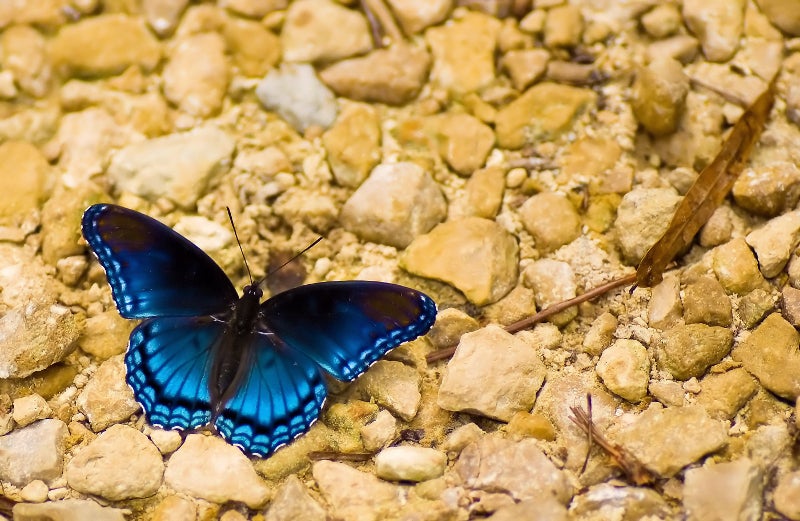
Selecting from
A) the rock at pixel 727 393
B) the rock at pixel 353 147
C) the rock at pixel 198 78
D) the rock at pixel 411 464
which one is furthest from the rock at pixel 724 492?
the rock at pixel 198 78

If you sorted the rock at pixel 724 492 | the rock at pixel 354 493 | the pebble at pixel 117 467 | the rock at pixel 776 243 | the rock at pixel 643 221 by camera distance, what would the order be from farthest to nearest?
the rock at pixel 643 221, the rock at pixel 776 243, the pebble at pixel 117 467, the rock at pixel 354 493, the rock at pixel 724 492

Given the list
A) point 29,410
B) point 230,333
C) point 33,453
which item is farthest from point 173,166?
point 33,453

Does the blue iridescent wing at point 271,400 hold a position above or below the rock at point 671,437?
below

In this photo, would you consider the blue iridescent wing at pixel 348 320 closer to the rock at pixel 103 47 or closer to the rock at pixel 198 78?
the rock at pixel 198 78

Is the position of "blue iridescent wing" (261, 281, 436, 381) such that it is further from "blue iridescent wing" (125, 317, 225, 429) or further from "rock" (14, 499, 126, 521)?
"rock" (14, 499, 126, 521)

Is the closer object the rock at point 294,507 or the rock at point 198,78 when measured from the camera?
the rock at point 294,507

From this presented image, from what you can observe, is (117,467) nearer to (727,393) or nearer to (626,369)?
(626,369)
